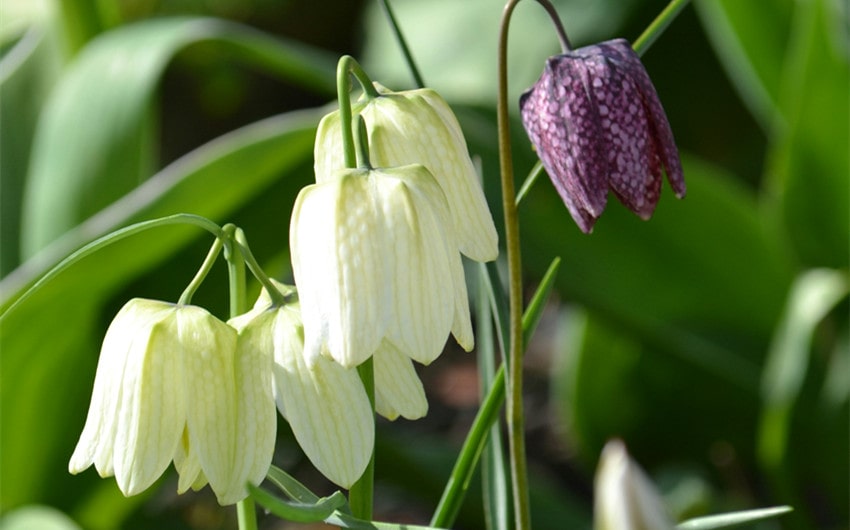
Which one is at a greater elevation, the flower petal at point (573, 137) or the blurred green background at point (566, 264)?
the flower petal at point (573, 137)

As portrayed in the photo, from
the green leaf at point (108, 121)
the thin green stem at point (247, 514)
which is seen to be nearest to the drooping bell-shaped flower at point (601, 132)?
the thin green stem at point (247, 514)

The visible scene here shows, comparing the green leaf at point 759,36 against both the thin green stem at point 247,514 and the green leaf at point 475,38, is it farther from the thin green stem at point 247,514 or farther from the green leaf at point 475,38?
the thin green stem at point 247,514

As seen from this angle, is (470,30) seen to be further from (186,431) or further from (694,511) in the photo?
(186,431)

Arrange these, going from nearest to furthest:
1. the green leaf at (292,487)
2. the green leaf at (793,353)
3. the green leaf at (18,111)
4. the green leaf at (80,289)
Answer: the green leaf at (292,487), the green leaf at (80,289), the green leaf at (793,353), the green leaf at (18,111)

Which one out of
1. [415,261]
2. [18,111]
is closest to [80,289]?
[18,111]

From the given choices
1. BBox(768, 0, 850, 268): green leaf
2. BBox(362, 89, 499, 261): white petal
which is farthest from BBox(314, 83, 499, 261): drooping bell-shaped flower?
BBox(768, 0, 850, 268): green leaf

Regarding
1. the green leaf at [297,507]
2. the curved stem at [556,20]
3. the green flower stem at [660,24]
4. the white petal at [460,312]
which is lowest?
the green leaf at [297,507]

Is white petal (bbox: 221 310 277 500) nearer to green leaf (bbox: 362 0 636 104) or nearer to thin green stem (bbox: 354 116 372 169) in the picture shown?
thin green stem (bbox: 354 116 372 169)
